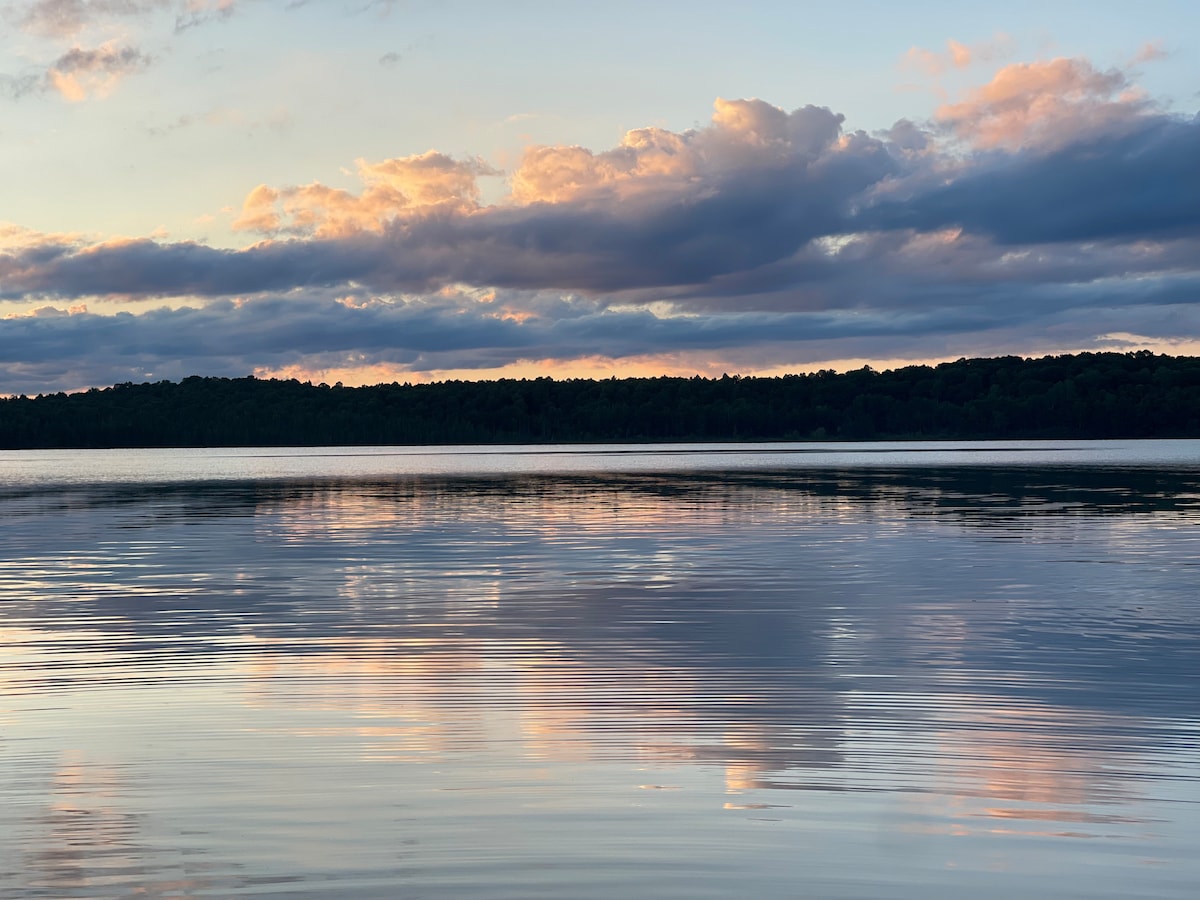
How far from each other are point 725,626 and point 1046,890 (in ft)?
38.8

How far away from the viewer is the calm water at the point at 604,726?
854cm

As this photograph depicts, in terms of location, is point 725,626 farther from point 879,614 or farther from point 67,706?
point 67,706

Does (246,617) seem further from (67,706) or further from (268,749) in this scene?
(268,749)

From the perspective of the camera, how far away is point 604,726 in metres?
12.7

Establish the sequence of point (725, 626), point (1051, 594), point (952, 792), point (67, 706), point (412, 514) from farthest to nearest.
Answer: point (412, 514)
point (1051, 594)
point (725, 626)
point (67, 706)
point (952, 792)

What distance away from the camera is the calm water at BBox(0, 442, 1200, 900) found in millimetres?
8539

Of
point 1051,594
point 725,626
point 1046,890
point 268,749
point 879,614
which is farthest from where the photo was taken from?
point 1051,594

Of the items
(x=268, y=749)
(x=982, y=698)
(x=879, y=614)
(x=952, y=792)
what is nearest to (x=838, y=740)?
(x=952, y=792)

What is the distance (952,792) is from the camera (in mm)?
10188

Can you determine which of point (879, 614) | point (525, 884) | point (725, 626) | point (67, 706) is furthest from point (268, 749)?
point (879, 614)

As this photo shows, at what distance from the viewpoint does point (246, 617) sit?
21203 mm

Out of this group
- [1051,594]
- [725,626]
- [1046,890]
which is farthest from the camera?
[1051,594]

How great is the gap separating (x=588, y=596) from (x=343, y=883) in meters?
15.8

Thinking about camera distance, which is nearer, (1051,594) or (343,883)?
(343,883)
